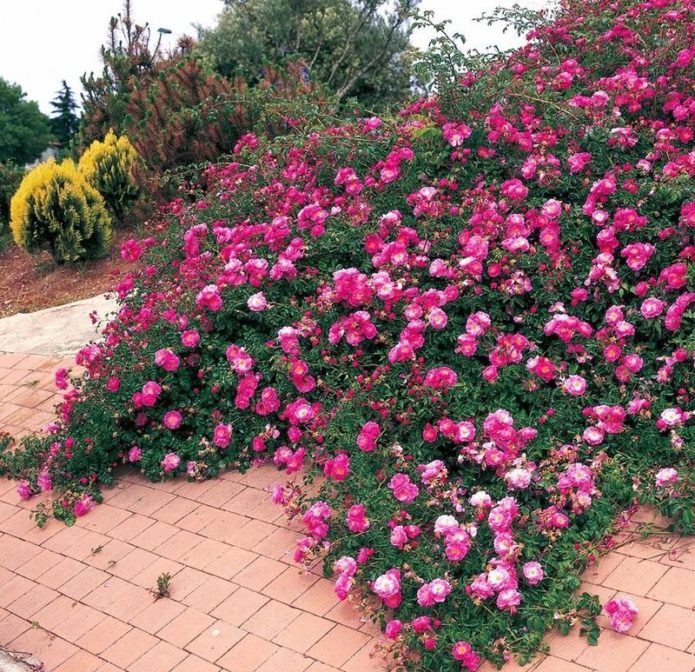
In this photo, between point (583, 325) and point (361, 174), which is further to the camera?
point (361, 174)

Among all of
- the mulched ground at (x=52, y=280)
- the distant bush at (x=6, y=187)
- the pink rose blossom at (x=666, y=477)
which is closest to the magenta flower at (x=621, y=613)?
the pink rose blossom at (x=666, y=477)

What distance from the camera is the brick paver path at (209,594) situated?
3047 millimetres

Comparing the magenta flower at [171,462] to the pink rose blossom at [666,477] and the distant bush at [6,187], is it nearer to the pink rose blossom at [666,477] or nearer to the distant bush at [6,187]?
the pink rose blossom at [666,477]

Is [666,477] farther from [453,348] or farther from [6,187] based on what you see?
[6,187]

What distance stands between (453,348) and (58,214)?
5.95 meters

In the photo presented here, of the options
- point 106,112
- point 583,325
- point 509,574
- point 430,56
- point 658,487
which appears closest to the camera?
point 509,574

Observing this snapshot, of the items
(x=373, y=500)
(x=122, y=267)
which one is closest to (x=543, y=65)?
(x=373, y=500)

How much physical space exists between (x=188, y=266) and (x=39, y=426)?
144 centimetres

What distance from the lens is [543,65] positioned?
5.86m

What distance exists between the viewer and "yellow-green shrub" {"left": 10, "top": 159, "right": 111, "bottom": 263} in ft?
29.2

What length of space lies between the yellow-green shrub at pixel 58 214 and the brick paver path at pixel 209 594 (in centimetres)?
452

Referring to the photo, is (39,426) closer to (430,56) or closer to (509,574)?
(430,56)

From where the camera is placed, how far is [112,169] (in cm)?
956

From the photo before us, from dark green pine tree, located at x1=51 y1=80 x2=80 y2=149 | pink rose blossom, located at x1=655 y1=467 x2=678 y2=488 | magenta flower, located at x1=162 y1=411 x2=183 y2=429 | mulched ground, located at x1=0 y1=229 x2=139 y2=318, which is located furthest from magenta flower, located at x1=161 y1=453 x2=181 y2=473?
dark green pine tree, located at x1=51 y1=80 x2=80 y2=149
